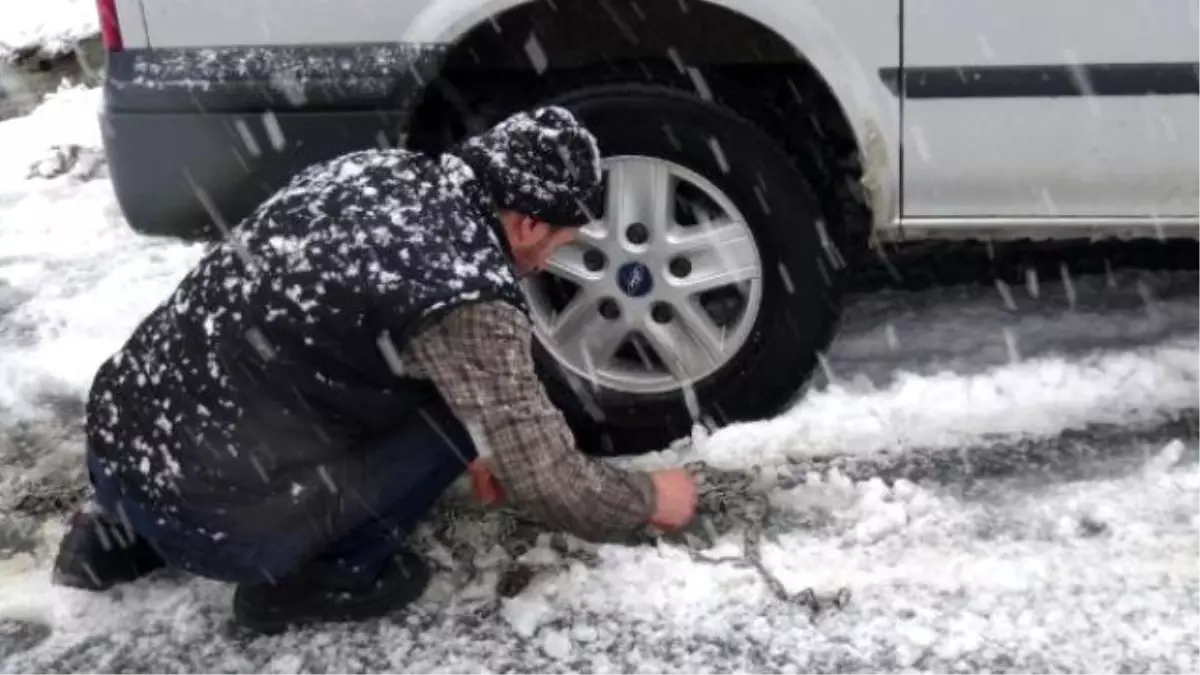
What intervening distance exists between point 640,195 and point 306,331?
1.04m

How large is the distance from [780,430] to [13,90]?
5.39 meters

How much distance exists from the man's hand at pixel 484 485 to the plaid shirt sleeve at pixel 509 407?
46 cm

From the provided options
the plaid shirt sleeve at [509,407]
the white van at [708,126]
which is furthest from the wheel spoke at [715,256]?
the plaid shirt sleeve at [509,407]

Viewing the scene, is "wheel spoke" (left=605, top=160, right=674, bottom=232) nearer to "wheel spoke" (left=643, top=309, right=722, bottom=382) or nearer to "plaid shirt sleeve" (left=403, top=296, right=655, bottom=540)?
"wheel spoke" (left=643, top=309, right=722, bottom=382)

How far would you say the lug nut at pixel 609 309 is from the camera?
3.36 m

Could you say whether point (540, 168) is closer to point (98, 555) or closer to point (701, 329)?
point (701, 329)

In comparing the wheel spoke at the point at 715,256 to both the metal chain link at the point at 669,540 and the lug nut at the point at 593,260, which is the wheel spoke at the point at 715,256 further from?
the metal chain link at the point at 669,540

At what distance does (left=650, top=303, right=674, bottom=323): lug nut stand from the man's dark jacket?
2.68ft

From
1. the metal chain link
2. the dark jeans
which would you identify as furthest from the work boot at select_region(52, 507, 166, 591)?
the metal chain link

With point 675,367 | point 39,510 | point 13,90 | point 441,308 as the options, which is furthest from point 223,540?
point 13,90

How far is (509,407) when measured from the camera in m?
2.50

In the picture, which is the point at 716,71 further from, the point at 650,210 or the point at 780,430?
the point at 780,430

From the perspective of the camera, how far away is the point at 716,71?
3.38m

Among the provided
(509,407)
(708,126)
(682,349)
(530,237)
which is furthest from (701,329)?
(509,407)
